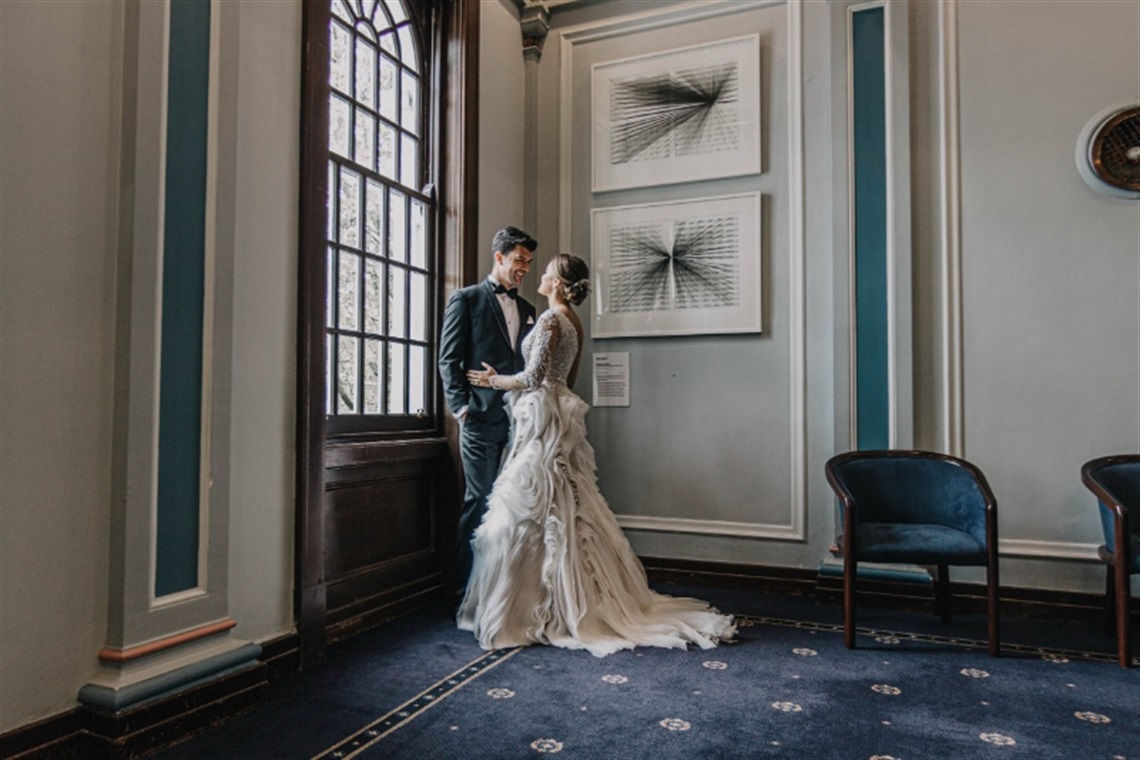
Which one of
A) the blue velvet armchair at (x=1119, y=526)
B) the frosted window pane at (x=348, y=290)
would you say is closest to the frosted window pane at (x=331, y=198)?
the frosted window pane at (x=348, y=290)

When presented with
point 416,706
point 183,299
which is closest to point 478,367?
point 183,299

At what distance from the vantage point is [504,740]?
221cm

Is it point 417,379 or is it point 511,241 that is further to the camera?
point 417,379

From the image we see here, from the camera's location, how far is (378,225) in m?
3.54

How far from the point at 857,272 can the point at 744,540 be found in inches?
60.8

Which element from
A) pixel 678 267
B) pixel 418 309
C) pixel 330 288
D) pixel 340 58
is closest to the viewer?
pixel 330 288

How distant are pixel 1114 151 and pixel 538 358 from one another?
2828 millimetres

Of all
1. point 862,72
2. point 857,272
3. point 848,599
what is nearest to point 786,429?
point 857,272

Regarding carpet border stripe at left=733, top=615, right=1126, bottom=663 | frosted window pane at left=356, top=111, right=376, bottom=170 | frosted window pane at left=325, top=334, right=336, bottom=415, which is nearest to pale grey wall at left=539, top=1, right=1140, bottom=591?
carpet border stripe at left=733, top=615, right=1126, bottom=663

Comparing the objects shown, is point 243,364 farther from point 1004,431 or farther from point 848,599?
point 1004,431

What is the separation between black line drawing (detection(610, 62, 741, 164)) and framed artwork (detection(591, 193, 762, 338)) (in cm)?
32

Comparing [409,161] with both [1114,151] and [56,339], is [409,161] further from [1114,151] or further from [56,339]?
[1114,151]

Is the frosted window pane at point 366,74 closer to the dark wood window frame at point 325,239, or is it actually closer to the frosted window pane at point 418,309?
the dark wood window frame at point 325,239

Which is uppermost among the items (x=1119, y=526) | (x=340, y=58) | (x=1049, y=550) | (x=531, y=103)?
(x=531, y=103)
